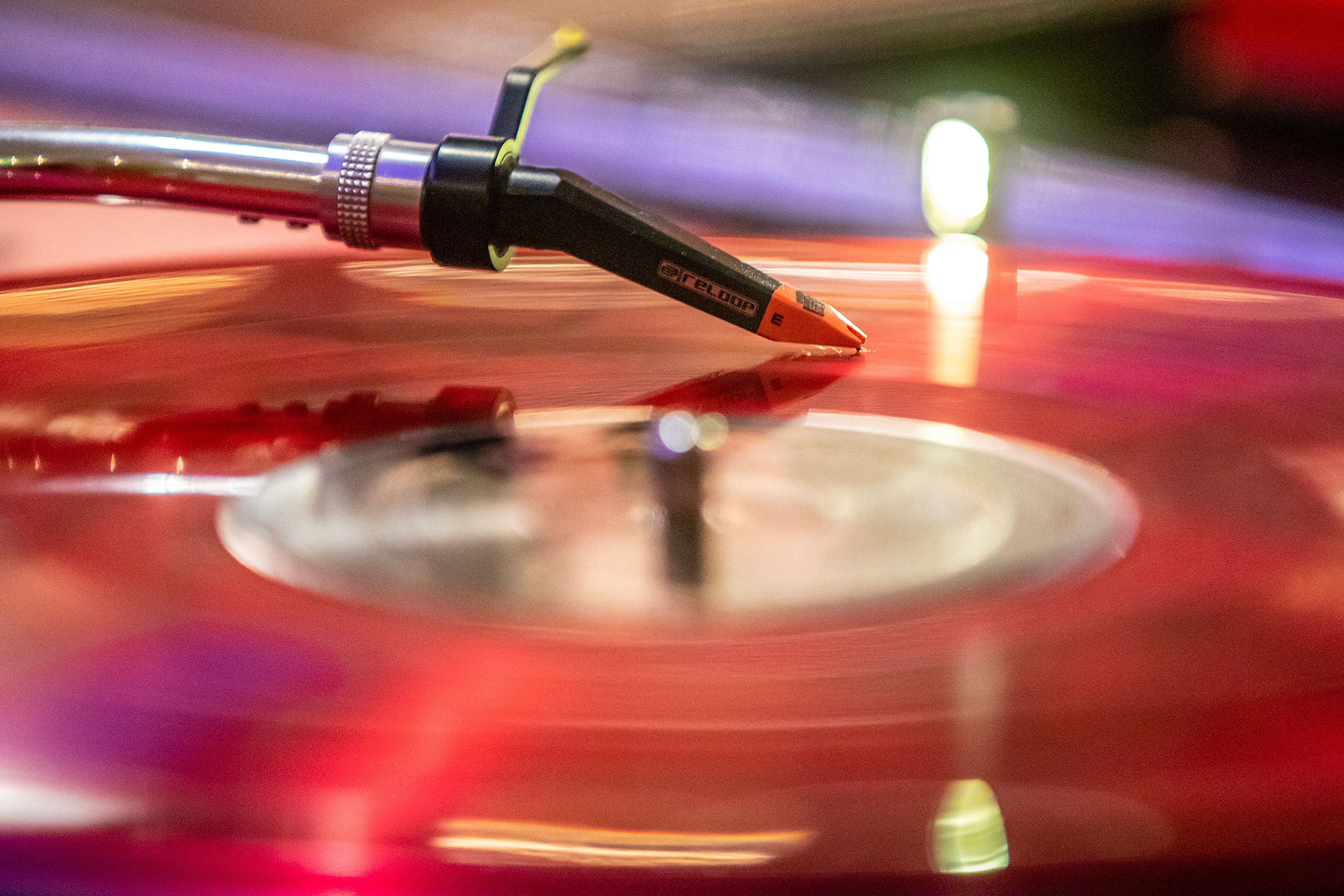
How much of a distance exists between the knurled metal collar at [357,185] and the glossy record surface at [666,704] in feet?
0.21

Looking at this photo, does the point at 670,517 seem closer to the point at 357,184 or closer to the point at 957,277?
the point at 357,184

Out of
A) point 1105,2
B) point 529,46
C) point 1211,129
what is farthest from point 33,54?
point 1211,129

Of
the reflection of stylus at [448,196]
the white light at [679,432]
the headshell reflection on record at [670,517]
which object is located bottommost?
the headshell reflection on record at [670,517]

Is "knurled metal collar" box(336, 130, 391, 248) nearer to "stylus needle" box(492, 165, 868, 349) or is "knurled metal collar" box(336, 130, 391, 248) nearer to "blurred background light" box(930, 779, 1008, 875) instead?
"stylus needle" box(492, 165, 868, 349)

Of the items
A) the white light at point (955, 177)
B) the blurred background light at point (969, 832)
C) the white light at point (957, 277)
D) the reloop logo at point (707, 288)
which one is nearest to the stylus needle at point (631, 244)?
the reloop logo at point (707, 288)

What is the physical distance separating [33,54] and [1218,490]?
2.37 m

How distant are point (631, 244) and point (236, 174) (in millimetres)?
151

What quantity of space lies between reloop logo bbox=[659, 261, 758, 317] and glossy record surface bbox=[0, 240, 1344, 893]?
4 centimetres

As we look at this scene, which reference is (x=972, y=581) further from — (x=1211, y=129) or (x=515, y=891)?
(x=1211, y=129)

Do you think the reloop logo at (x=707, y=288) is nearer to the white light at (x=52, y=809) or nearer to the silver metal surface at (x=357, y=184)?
the silver metal surface at (x=357, y=184)

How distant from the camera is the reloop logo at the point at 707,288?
1.56ft

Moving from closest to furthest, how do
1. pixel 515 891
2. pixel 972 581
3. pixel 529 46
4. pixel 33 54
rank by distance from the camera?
pixel 515 891, pixel 972 581, pixel 33 54, pixel 529 46

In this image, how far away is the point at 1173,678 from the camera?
0.77 feet

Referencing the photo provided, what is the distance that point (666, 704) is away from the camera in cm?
23
